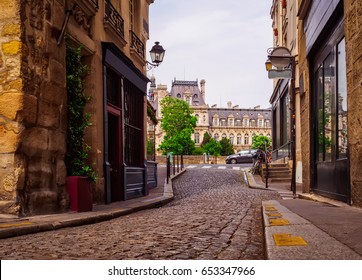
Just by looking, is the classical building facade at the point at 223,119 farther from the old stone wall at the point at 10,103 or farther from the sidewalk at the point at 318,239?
the sidewalk at the point at 318,239

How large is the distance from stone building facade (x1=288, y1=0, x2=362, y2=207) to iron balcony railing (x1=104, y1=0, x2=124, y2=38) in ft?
12.8

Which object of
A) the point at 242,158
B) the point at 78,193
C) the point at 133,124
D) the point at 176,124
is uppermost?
the point at 176,124

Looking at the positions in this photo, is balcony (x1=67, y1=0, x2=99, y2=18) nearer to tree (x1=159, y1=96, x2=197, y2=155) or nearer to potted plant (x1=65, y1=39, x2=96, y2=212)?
potted plant (x1=65, y1=39, x2=96, y2=212)

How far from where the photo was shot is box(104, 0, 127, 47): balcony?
31.2ft

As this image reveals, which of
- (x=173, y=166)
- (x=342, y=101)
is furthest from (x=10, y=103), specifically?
(x=173, y=166)

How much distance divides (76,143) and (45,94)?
1.21 metres

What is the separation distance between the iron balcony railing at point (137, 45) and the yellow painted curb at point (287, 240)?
9.48 meters

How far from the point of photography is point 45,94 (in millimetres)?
6258

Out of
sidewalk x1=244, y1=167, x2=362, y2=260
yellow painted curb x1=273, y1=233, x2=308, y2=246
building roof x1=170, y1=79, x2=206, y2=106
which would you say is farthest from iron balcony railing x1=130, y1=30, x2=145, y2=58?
building roof x1=170, y1=79, x2=206, y2=106

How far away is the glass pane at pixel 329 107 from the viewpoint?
286 inches

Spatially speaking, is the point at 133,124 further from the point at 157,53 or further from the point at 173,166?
the point at 173,166

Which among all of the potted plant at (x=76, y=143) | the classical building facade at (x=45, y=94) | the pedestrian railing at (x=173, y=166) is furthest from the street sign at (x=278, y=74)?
the pedestrian railing at (x=173, y=166)
